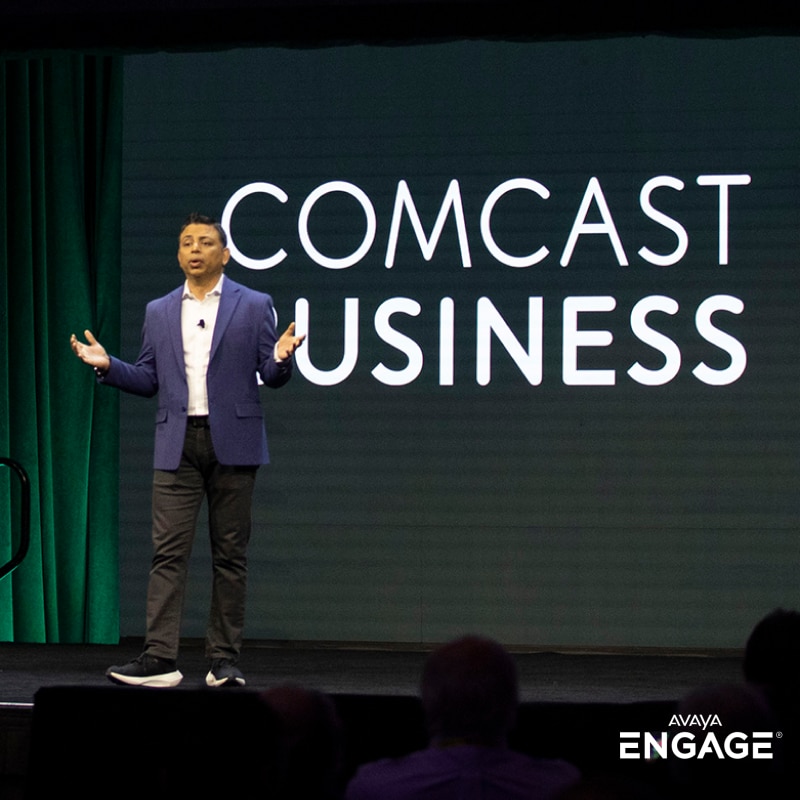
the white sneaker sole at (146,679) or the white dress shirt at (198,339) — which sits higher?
the white dress shirt at (198,339)

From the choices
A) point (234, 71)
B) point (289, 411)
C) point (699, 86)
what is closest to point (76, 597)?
point (289, 411)

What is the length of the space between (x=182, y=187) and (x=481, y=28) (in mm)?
1481

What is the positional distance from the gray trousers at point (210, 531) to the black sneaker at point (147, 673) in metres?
0.11

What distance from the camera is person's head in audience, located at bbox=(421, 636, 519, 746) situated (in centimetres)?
200

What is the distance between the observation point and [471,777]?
1.99 metres

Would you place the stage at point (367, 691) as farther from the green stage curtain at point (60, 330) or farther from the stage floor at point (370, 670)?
the green stage curtain at point (60, 330)

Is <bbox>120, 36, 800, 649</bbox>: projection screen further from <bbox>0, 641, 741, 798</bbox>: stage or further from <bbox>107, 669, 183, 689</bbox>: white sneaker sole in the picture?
<bbox>107, 669, 183, 689</bbox>: white sneaker sole

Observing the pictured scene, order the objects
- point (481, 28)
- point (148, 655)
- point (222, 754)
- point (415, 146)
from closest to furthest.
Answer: point (222, 754), point (148, 655), point (481, 28), point (415, 146)

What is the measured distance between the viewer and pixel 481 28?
5777 mm

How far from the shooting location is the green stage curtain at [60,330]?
6.32 meters

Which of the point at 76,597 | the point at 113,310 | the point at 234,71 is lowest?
the point at 76,597

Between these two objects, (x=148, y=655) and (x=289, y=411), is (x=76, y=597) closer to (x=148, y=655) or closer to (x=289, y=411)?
(x=289, y=411)

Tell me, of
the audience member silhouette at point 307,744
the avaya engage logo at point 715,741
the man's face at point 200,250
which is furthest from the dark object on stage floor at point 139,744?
the man's face at point 200,250

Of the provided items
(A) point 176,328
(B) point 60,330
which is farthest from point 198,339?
(B) point 60,330
